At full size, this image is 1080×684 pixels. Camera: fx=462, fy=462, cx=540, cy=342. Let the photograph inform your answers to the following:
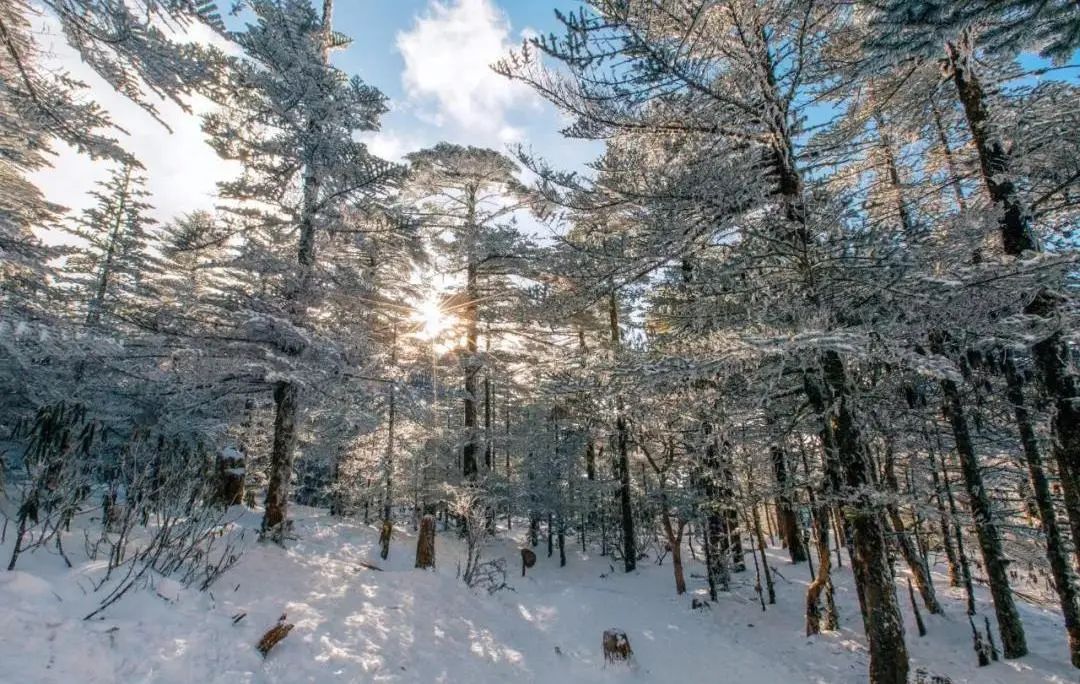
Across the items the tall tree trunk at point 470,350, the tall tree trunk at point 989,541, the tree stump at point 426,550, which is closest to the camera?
the tall tree trunk at point 989,541

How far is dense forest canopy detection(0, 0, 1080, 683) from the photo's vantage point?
5.12 metres

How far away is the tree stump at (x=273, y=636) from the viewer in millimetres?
4984

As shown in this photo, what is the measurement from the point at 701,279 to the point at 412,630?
647 centimetres

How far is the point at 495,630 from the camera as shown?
780cm

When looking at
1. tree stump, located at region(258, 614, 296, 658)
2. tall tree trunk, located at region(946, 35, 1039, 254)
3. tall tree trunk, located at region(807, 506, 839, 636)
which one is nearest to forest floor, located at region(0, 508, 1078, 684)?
tree stump, located at region(258, 614, 296, 658)

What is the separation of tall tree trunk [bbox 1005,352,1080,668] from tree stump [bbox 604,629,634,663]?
6978mm

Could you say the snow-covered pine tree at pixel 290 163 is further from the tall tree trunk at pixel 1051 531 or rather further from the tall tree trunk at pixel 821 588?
the tall tree trunk at pixel 1051 531

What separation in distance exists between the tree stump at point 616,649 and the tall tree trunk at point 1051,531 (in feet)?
22.9

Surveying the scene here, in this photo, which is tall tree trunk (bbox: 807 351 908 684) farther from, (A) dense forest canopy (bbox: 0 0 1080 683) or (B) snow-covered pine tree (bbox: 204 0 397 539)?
(B) snow-covered pine tree (bbox: 204 0 397 539)

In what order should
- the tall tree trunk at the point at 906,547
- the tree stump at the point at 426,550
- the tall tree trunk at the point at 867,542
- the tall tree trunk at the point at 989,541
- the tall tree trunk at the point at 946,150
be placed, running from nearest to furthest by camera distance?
the tall tree trunk at the point at 867,542 → the tall tree trunk at the point at 946,150 → the tall tree trunk at the point at 989,541 → the tall tree trunk at the point at 906,547 → the tree stump at the point at 426,550

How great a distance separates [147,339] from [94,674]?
816 centimetres

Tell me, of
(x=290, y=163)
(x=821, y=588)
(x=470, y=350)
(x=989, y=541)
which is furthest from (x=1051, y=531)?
(x=290, y=163)

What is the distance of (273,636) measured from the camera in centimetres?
512

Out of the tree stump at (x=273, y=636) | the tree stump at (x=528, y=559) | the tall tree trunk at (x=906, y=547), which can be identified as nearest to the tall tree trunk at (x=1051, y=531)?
the tall tree trunk at (x=906, y=547)
